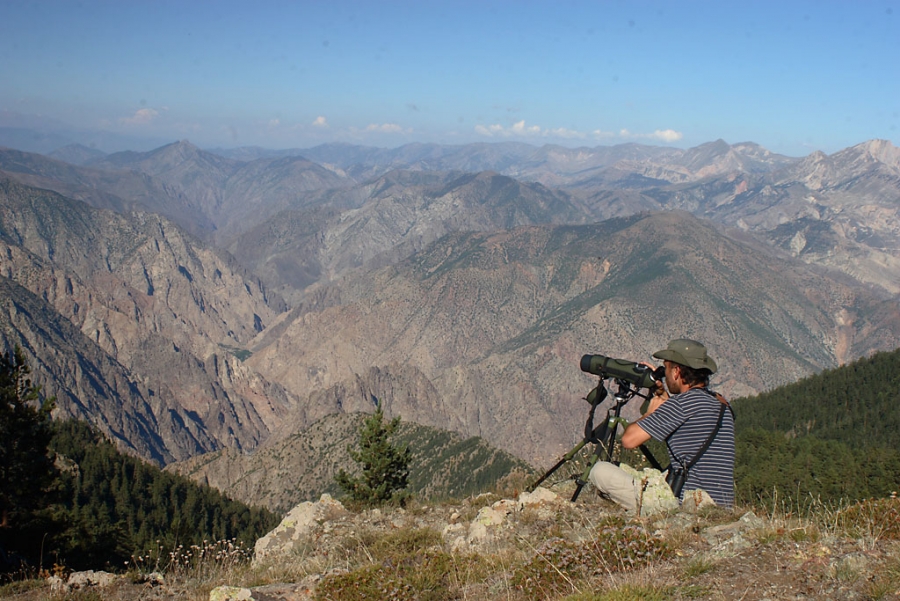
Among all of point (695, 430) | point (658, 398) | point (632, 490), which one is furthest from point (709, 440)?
point (632, 490)

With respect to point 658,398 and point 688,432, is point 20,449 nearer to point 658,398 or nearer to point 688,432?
point 658,398

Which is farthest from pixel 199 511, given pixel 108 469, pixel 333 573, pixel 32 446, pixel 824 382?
pixel 824 382

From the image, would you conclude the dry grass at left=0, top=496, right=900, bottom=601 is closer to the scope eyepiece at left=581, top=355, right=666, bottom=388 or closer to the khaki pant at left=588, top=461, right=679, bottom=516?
the khaki pant at left=588, top=461, right=679, bottom=516

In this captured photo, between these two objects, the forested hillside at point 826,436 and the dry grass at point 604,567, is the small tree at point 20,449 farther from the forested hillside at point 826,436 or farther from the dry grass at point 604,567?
the forested hillside at point 826,436

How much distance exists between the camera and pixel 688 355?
27.3 feet

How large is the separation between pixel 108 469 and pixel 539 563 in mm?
80008

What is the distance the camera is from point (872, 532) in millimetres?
7359

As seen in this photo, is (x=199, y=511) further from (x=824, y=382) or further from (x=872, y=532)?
(x=824, y=382)

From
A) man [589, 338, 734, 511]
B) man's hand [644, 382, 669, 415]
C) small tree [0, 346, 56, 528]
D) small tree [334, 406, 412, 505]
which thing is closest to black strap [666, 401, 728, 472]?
man [589, 338, 734, 511]

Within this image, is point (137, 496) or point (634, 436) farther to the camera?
point (137, 496)

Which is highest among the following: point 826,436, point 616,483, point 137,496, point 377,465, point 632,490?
point 616,483

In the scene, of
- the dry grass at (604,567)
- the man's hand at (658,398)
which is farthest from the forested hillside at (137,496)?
the man's hand at (658,398)

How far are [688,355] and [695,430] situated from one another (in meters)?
1.02

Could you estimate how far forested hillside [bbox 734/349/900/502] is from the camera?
39.6 meters
